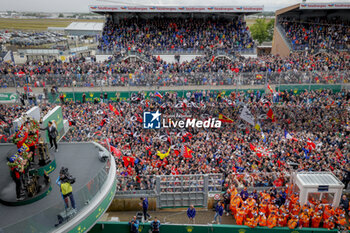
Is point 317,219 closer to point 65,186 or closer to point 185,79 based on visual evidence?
point 65,186

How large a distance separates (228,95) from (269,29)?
2086 inches

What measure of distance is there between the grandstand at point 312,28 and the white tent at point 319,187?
27706mm

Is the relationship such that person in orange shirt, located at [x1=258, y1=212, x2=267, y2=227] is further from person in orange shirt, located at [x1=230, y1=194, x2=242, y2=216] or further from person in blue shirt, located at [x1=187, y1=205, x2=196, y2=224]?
person in blue shirt, located at [x1=187, y1=205, x2=196, y2=224]

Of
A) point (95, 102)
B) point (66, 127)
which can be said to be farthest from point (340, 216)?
point (95, 102)

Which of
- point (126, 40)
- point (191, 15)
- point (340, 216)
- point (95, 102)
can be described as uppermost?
point (191, 15)

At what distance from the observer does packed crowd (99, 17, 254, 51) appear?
37.3m

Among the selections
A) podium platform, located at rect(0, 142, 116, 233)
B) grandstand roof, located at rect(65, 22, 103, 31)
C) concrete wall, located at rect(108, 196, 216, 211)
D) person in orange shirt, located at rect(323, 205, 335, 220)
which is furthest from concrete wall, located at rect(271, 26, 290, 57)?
grandstand roof, located at rect(65, 22, 103, 31)

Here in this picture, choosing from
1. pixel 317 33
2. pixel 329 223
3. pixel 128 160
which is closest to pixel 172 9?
pixel 317 33

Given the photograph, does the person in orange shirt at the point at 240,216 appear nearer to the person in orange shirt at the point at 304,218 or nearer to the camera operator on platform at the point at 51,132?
the person in orange shirt at the point at 304,218

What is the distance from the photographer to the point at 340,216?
39.6ft

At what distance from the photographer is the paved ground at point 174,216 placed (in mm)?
13250

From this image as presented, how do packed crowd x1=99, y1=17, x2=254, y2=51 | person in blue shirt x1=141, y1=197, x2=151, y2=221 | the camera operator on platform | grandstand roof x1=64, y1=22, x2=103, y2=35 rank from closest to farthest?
the camera operator on platform, person in blue shirt x1=141, y1=197, x2=151, y2=221, packed crowd x1=99, y1=17, x2=254, y2=51, grandstand roof x1=64, y1=22, x2=103, y2=35

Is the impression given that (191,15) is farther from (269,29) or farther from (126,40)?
(269,29)

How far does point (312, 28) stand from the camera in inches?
1572
